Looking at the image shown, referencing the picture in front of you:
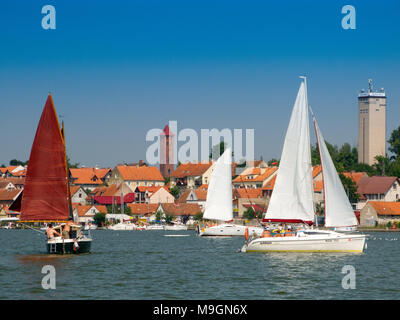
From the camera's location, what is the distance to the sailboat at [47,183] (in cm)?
5094

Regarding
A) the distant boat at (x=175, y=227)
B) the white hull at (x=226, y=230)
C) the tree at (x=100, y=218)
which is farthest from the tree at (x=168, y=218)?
the white hull at (x=226, y=230)

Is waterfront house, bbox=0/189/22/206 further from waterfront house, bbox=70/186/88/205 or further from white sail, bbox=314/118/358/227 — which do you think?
white sail, bbox=314/118/358/227

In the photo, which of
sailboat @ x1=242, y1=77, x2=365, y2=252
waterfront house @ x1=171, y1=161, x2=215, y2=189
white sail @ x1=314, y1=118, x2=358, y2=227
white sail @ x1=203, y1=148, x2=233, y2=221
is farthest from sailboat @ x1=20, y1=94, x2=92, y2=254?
waterfront house @ x1=171, y1=161, x2=215, y2=189

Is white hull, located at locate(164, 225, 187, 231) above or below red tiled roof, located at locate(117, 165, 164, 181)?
below

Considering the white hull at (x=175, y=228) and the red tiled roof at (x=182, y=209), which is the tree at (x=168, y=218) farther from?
the white hull at (x=175, y=228)

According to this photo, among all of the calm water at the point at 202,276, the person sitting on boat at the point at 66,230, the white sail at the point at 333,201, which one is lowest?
the calm water at the point at 202,276

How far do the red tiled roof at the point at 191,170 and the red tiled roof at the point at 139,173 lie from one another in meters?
5.95

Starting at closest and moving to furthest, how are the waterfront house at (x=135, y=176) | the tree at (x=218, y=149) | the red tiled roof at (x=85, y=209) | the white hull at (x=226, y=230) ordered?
1. the white hull at (x=226, y=230)
2. the red tiled roof at (x=85, y=209)
3. the waterfront house at (x=135, y=176)
4. the tree at (x=218, y=149)

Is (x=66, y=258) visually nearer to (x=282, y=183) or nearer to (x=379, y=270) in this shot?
(x=282, y=183)

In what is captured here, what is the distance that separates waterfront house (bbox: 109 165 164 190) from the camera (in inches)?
7347

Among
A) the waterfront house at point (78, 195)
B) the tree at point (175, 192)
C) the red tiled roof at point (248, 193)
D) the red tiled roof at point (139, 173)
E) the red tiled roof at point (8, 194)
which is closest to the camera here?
the red tiled roof at point (248, 193)

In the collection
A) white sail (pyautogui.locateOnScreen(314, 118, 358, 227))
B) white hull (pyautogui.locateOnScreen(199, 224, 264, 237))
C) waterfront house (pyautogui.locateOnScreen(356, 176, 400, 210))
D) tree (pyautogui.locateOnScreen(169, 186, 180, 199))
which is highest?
white sail (pyautogui.locateOnScreen(314, 118, 358, 227))

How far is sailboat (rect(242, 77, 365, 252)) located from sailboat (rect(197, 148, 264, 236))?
34704mm
